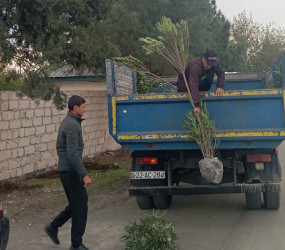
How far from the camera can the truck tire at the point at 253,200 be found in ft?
22.5

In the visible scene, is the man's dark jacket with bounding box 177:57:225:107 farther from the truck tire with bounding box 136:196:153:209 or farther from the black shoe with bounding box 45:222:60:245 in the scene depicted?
the black shoe with bounding box 45:222:60:245

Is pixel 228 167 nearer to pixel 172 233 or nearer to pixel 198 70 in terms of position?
pixel 198 70

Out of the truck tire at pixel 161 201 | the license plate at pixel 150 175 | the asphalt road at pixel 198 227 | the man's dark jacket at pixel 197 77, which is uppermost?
the man's dark jacket at pixel 197 77

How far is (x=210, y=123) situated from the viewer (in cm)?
606

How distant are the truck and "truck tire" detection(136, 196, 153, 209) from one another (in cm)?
56

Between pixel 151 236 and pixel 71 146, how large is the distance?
1.34 metres

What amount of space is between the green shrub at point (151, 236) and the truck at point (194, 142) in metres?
1.49

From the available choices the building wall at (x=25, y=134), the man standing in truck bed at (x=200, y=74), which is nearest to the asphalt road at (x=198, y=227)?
the man standing in truck bed at (x=200, y=74)

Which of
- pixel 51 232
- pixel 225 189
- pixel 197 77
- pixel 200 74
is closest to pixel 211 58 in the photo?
pixel 200 74

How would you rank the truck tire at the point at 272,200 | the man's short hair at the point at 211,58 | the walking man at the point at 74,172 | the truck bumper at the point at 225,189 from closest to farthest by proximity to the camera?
the walking man at the point at 74,172
the truck bumper at the point at 225,189
the man's short hair at the point at 211,58
the truck tire at the point at 272,200

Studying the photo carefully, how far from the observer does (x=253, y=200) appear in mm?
6895

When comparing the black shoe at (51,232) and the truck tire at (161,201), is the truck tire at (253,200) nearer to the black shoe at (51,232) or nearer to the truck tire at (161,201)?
the truck tire at (161,201)

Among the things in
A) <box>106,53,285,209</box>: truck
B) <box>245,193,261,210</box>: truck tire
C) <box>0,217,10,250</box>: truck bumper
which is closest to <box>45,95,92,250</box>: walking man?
<box>0,217,10,250</box>: truck bumper

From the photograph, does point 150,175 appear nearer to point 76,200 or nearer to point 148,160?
point 148,160
